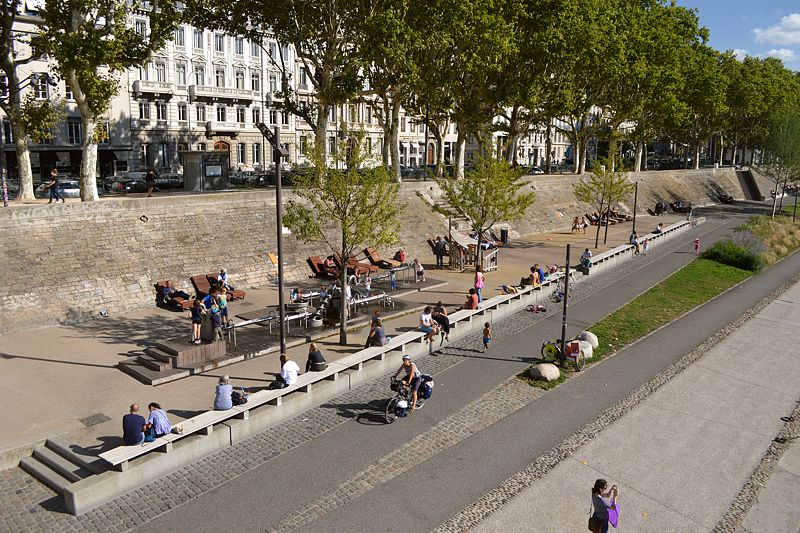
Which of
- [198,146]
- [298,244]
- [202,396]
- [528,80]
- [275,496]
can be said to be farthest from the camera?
[198,146]

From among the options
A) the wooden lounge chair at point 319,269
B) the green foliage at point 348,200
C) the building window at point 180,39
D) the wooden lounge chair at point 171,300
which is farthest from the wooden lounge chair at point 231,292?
the building window at point 180,39

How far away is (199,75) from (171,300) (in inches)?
1447

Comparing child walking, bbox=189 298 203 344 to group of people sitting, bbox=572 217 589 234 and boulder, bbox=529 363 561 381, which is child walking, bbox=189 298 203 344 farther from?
group of people sitting, bbox=572 217 589 234

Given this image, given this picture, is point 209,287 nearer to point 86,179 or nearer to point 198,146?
point 86,179

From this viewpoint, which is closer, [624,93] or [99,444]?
[99,444]

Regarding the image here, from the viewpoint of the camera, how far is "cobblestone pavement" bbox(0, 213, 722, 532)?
11.0 metres

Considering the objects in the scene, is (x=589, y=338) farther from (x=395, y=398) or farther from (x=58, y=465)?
(x=58, y=465)

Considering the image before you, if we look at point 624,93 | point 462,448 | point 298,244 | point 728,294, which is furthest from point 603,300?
point 624,93

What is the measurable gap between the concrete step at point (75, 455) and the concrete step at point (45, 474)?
0.35 metres

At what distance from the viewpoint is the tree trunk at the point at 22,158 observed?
26.4 metres

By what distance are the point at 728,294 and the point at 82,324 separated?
27.7 m

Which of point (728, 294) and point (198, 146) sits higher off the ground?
point (198, 146)

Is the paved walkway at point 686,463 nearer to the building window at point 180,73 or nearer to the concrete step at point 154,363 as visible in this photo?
the concrete step at point 154,363

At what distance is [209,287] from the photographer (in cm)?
2481
